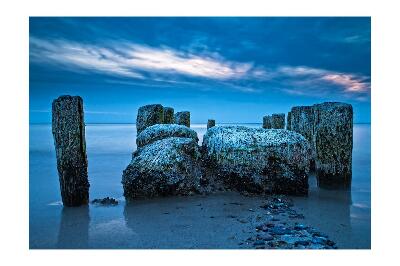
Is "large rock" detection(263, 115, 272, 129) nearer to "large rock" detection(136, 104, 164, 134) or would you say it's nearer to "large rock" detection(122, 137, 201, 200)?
"large rock" detection(136, 104, 164, 134)

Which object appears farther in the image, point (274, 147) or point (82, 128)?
point (274, 147)

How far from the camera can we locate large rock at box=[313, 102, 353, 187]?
21.6 feet

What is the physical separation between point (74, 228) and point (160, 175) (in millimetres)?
1727

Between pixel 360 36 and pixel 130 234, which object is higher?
pixel 360 36

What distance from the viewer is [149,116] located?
10125 mm

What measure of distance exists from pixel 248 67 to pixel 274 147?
1424mm

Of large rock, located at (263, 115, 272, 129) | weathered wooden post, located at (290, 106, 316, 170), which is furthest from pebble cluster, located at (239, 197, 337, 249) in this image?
large rock, located at (263, 115, 272, 129)

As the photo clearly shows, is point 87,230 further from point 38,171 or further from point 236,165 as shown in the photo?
point 38,171

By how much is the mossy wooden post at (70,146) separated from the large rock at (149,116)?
16.0ft
